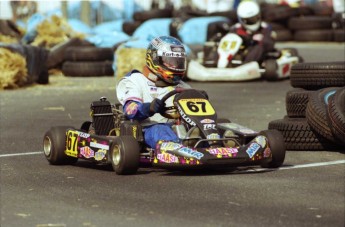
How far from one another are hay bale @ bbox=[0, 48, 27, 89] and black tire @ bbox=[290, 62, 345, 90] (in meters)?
6.73

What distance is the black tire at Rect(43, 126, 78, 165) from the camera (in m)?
8.39

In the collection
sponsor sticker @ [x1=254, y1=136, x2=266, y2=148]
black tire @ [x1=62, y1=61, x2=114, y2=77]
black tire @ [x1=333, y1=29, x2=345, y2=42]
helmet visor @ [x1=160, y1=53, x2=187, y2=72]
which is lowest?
black tire @ [x1=333, y1=29, x2=345, y2=42]

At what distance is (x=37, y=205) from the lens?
21.0 feet

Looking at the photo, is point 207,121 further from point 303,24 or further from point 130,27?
point 303,24

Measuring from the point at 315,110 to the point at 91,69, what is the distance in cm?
1008

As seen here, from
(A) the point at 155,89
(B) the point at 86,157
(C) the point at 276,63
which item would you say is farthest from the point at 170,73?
(C) the point at 276,63

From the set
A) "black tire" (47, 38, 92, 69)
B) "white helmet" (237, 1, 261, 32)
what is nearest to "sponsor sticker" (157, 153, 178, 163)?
"white helmet" (237, 1, 261, 32)

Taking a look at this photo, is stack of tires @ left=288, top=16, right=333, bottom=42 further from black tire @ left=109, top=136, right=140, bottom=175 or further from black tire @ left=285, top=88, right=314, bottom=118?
black tire @ left=109, top=136, right=140, bottom=175

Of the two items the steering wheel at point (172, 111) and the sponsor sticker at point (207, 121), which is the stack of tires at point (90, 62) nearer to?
the steering wheel at point (172, 111)

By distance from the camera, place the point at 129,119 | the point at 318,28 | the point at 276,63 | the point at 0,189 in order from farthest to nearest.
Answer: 1. the point at 318,28
2. the point at 276,63
3. the point at 129,119
4. the point at 0,189

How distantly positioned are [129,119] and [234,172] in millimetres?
994

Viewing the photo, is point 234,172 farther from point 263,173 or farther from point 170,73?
point 170,73

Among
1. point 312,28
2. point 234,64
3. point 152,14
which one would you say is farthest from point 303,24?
point 234,64

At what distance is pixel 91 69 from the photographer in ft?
60.2
